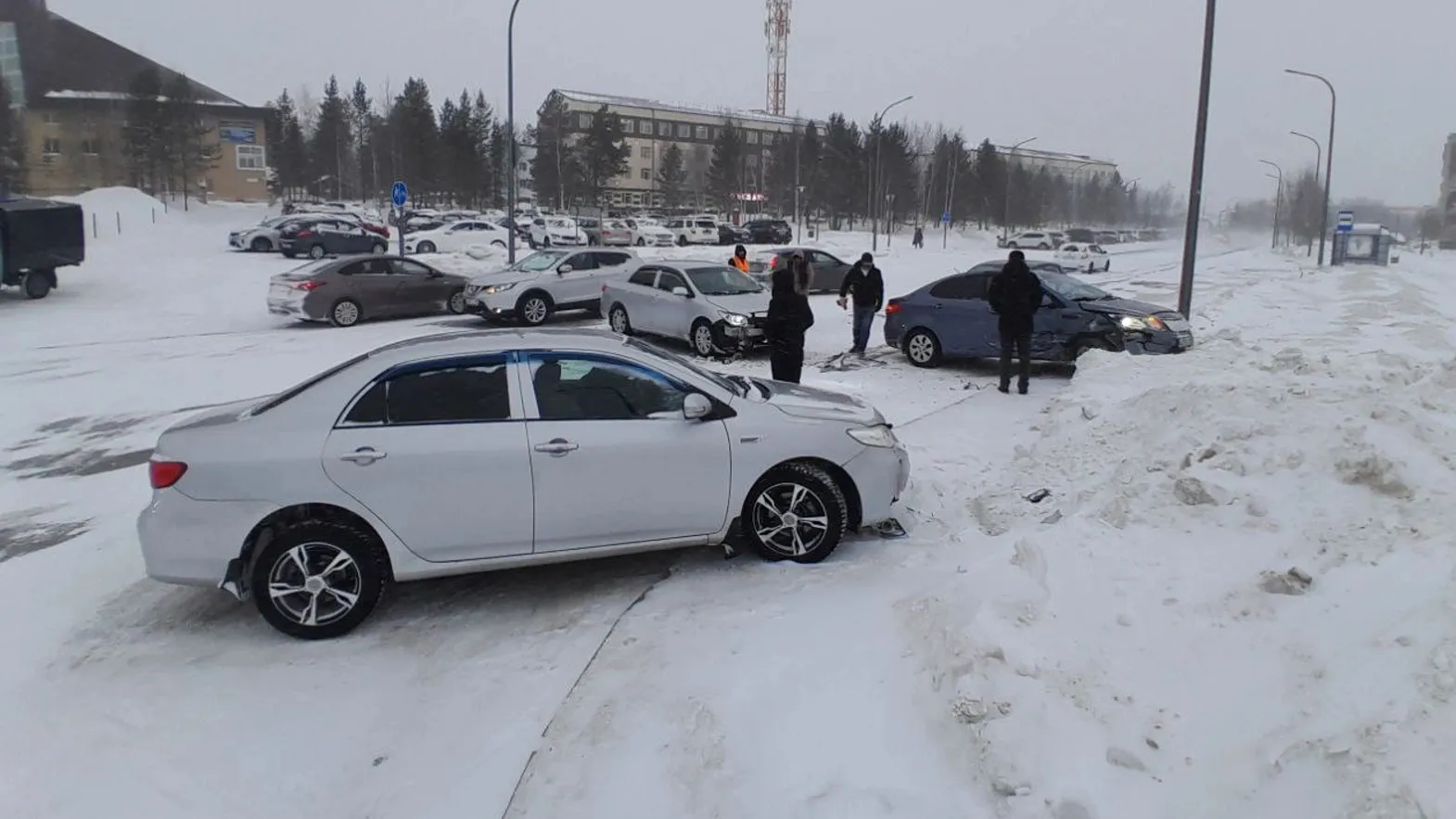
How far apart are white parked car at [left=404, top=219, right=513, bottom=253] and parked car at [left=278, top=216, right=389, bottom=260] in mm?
3438

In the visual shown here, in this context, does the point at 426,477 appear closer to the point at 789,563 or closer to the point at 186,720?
the point at 186,720

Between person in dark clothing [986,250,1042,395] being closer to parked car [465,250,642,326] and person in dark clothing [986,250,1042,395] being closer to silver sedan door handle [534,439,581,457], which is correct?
silver sedan door handle [534,439,581,457]

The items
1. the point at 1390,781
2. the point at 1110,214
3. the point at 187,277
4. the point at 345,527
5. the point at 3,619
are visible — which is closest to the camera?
the point at 1390,781

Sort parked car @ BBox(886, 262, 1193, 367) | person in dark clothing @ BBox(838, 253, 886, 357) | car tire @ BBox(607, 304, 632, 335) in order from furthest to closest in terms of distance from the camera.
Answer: car tire @ BBox(607, 304, 632, 335) → person in dark clothing @ BBox(838, 253, 886, 357) → parked car @ BBox(886, 262, 1193, 367)

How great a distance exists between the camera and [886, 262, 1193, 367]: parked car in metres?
12.8

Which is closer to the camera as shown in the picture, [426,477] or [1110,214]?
[426,477]

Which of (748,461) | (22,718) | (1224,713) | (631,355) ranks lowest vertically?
(22,718)

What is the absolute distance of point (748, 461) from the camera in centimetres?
579

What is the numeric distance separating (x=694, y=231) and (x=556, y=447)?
5135 cm

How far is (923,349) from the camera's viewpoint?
554 inches

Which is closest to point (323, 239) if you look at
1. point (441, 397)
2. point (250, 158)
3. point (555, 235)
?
point (555, 235)

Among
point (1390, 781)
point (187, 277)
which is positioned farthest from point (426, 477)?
point (187, 277)

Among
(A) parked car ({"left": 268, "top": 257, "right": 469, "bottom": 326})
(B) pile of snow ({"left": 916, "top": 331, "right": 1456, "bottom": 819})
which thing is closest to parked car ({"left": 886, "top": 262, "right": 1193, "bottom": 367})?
(B) pile of snow ({"left": 916, "top": 331, "right": 1456, "bottom": 819})

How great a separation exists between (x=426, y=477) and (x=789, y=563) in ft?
7.15
